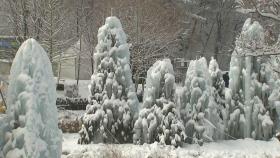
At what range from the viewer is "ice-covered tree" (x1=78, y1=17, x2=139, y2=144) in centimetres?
1188

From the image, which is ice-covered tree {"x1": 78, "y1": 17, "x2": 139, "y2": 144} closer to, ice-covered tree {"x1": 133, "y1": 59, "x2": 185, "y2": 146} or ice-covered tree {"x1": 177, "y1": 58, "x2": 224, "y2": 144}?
ice-covered tree {"x1": 133, "y1": 59, "x2": 185, "y2": 146}

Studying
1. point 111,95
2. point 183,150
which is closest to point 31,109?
point 183,150

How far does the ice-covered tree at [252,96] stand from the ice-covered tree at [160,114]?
2.46 meters

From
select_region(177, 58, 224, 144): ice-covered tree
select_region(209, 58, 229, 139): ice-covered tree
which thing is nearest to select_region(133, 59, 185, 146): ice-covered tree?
select_region(177, 58, 224, 144): ice-covered tree

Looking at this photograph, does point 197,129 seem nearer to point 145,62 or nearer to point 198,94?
point 198,94

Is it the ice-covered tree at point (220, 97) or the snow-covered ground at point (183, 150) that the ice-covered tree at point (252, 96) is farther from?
the snow-covered ground at point (183, 150)

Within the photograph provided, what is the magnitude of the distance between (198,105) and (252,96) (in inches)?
72.1

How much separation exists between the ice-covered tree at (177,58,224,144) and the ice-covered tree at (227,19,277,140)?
0.97 meters

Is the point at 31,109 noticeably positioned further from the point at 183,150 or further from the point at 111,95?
the point at 111,95

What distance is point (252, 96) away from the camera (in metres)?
13.4

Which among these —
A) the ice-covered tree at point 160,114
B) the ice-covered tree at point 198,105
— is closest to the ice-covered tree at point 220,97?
the ice-covered tree at point 198,105

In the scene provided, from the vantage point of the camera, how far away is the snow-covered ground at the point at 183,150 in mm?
10105

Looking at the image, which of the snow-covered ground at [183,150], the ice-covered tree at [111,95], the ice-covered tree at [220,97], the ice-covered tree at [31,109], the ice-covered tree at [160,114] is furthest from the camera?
the ice-covered tree at [220,97]

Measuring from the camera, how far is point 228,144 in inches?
493
